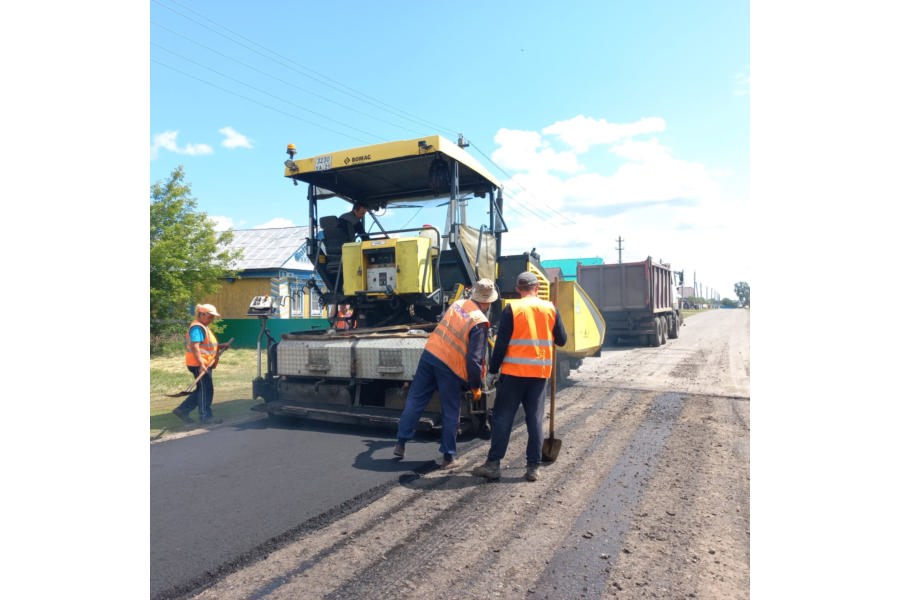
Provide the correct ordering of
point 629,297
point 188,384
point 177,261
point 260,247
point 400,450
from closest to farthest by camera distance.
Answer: point 400,450, point 188,384, point 177,261, point 260,247, point 629,297

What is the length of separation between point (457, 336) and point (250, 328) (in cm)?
1058

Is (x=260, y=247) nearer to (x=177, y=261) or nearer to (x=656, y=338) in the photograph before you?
(x=177, y=261)

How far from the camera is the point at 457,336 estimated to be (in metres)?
4.22

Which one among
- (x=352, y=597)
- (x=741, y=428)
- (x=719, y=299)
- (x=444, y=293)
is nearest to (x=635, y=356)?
(x=741, y=428)

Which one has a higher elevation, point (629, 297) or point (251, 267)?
point (251, 267)

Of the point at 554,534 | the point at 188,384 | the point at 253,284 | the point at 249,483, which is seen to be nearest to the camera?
the point at 554,534

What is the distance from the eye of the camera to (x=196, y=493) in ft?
11.7

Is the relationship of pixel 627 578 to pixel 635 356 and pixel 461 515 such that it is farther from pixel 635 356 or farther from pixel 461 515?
pixel 635 356

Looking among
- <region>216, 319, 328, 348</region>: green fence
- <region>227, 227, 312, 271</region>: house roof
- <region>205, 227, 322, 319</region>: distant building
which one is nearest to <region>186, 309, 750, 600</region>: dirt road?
<region>216, 319, 328, 348</region>: green fence

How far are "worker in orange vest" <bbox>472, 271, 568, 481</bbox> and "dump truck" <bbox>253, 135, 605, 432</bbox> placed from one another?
568 millimetres

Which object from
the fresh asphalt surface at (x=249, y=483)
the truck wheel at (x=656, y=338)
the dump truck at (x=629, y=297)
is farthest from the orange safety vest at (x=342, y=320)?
the truck wheel at (x=656, y=338)

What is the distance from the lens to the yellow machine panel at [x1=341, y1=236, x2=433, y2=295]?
5.35 meters

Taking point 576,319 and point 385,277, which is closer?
point 385,277

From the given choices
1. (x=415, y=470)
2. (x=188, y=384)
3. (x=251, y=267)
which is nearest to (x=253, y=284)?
(x=251, y=267)
